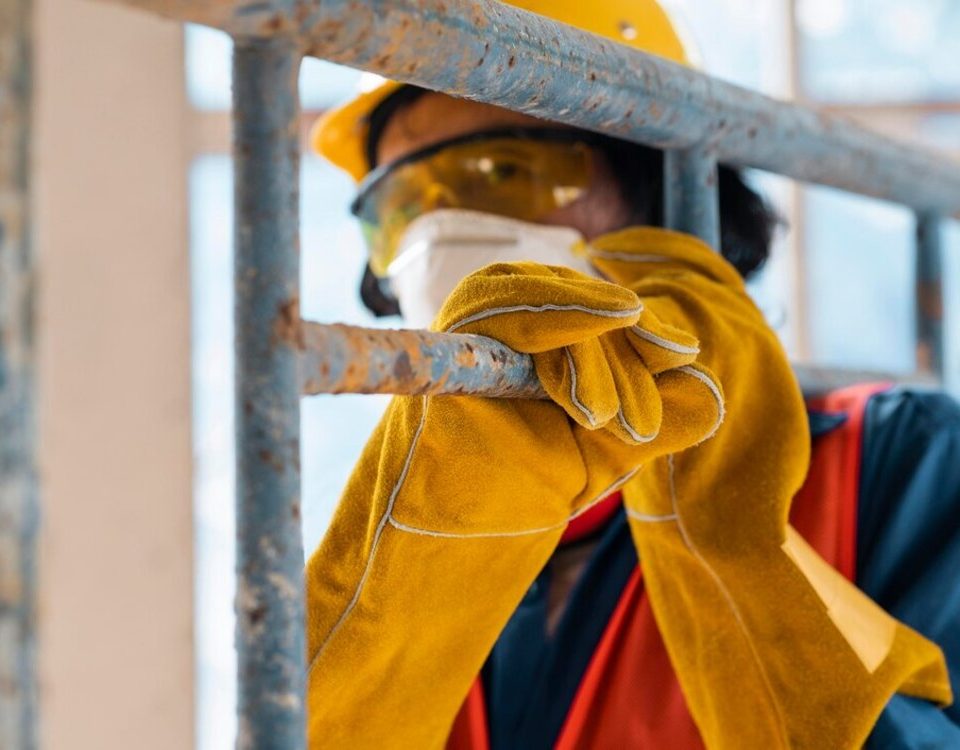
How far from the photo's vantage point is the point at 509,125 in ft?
5.08

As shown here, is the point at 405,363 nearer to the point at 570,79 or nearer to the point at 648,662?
the point at 570,79

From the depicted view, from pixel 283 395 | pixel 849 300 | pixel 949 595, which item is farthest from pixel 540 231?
pixel 849 300

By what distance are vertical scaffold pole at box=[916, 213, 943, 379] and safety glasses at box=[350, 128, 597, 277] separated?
0.60m

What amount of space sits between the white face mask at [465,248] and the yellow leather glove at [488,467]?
0.50 metres

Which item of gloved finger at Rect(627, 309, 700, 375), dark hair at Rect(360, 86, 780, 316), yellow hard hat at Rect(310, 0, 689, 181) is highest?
yellow hard hat at Rect(310, 0, 689, 181)

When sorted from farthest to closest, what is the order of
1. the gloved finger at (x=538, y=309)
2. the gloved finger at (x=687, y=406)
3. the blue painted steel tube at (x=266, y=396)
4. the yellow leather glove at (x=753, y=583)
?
the yellow leather glove at (x=753, y=583) → the gloved finger at (x=687, y=406) → the gloved finger at (x=538, y=309) → the blue painted steel tube at (x=266, y=396)

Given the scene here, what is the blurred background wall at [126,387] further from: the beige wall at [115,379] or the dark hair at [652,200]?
the dark hair at [652,200]

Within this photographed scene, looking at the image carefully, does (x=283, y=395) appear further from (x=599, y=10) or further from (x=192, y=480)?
(x=192, y=480)

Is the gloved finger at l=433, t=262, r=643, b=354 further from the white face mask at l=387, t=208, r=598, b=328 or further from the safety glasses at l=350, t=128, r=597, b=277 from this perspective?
the safety glasses at l=350, t=128, r=597, b=277

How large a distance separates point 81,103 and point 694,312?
213 centimetres

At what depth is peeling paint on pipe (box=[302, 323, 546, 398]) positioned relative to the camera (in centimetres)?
71

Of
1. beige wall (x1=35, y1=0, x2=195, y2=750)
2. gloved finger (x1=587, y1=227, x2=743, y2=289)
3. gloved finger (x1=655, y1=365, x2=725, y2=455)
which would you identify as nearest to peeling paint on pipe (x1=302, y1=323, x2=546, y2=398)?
gloved finger (x1=655, y1=365, x2=725, y2=455)

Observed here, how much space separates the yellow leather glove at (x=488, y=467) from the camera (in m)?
0.82

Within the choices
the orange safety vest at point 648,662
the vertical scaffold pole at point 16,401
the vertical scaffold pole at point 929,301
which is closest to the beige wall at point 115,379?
the orange safety vest at point 648,662
